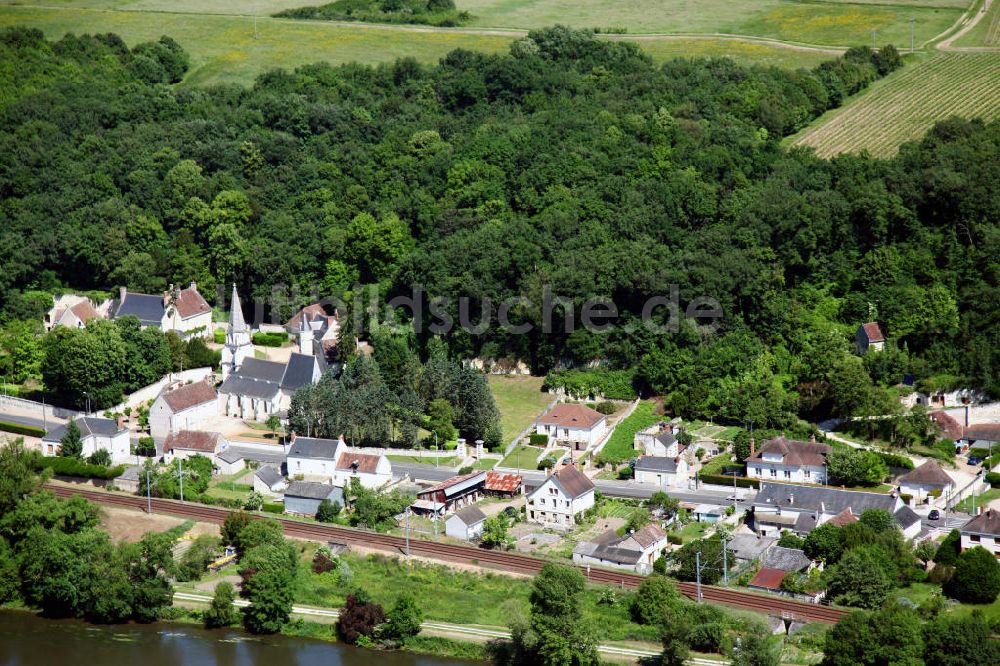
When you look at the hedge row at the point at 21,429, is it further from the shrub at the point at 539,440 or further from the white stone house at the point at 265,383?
the shrub at the point at 539,440

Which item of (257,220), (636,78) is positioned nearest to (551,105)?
(636,78)

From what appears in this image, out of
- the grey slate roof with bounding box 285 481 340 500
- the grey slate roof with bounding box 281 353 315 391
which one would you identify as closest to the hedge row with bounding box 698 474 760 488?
the grey slate roof with bounding box 285 481 340 500

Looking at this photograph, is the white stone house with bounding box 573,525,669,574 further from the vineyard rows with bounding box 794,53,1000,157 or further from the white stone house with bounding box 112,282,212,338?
the vineyard rows with bounding box 794,53,1000,157

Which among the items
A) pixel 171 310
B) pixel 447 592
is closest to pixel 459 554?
pixel 447 592

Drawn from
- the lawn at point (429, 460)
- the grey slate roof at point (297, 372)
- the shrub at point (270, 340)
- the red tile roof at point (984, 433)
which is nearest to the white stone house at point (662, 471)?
the lawn at point (429, 460)

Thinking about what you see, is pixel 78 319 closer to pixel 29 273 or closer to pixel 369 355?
pixel 29 273
